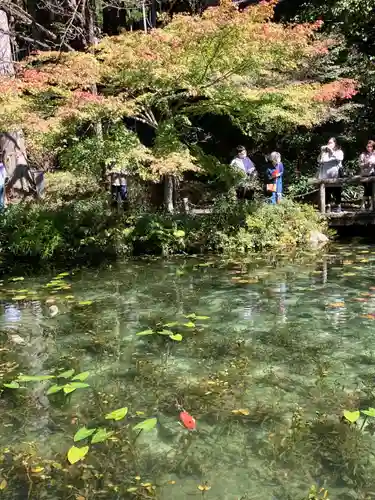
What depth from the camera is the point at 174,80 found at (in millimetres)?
8859

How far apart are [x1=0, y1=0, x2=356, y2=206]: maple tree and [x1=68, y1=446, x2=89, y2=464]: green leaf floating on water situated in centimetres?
625

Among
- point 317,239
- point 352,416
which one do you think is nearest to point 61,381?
point 352,416

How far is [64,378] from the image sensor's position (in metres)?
4.50

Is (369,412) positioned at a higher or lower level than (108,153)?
lower

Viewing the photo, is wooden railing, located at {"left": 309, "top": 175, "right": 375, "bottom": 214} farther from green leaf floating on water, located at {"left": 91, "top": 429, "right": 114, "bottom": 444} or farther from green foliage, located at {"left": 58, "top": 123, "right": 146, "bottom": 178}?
green leaf floating on water, located at {"left": 91, "top": 429, "right": 114, "bottom": 444}

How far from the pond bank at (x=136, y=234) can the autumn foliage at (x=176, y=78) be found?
55.9 inches

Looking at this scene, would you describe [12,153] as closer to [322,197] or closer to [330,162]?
[322,197]

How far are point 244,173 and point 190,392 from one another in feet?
26.1

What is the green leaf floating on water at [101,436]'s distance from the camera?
3352 millimetres

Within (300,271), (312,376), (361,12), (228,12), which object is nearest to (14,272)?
(300,271)

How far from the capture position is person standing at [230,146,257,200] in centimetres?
1159

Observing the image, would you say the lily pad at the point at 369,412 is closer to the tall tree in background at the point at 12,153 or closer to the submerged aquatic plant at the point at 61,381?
the submerged aquatic plant at the point at 61,381

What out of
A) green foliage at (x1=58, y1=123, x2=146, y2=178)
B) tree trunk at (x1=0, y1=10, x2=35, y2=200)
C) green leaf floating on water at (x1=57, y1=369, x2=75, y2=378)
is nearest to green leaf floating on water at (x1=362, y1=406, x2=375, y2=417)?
green leaf floating on water at (x1=57, y1=369, x2=75, y2=378)

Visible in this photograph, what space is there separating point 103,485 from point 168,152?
23.6 ft
